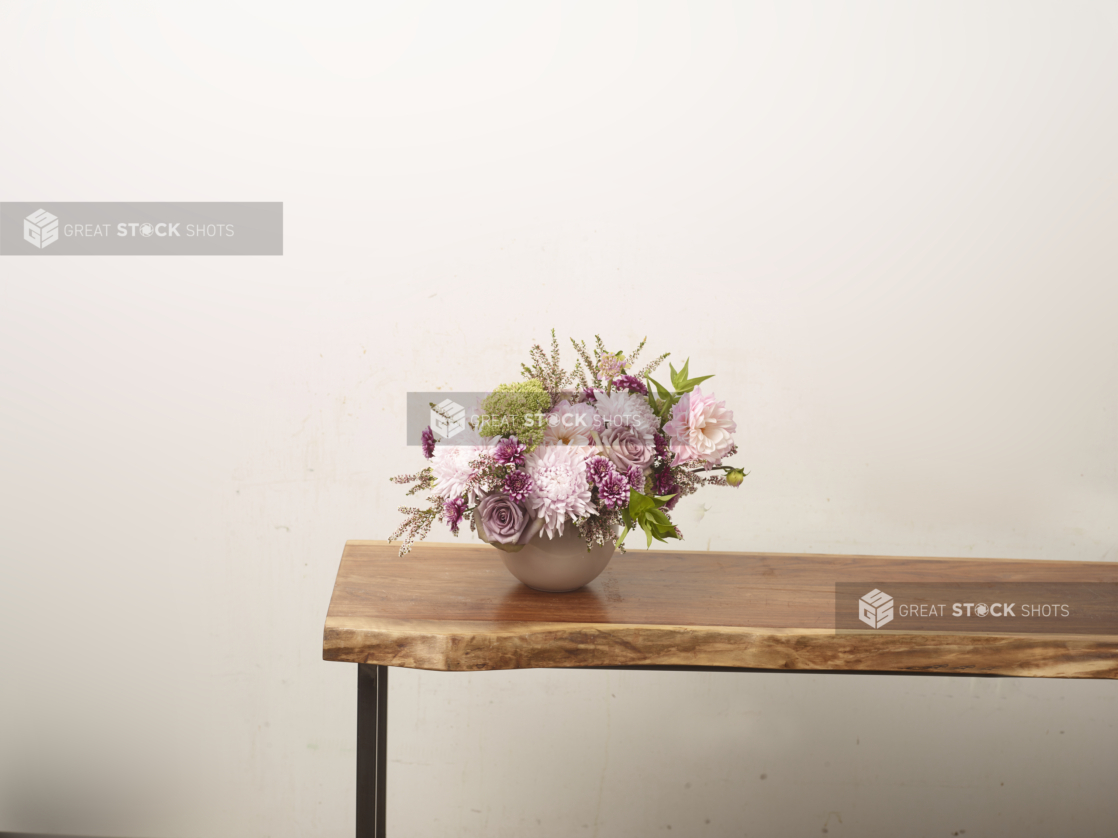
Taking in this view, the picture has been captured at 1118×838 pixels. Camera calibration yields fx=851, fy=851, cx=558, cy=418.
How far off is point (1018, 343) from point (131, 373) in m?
1.93

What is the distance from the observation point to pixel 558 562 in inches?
51.0

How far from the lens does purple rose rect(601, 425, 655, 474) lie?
124cm

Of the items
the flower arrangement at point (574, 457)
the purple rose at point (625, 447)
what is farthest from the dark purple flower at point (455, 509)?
the purple rose at point (625, 447)

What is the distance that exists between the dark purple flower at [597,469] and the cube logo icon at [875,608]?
1.45 feet

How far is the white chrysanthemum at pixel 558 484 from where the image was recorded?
1.20m

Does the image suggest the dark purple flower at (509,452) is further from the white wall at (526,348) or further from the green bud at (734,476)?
the white wall at (526,348)

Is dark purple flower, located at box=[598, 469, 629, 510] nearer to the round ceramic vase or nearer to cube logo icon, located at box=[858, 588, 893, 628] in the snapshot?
the round ceramic vase

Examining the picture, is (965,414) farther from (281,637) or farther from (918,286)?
(281,637)

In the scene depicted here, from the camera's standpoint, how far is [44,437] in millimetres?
1871

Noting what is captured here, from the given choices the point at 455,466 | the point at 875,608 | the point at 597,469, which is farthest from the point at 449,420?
the point at 875,608

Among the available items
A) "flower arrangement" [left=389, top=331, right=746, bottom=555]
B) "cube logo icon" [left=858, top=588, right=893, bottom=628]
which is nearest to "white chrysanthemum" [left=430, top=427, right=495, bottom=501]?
"flower arrangement" [left=389, top=331, right=746, bottom=555]

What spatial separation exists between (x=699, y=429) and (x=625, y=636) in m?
0.32

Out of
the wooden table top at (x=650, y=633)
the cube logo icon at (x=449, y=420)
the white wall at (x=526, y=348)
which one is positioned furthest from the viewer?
the white wall at (x=526, y=348)

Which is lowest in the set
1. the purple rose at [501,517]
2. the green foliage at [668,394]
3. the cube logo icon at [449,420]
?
the purple rose at [501,517]
